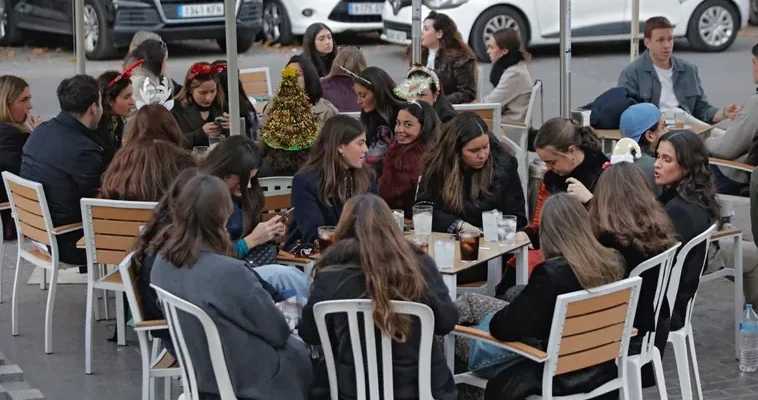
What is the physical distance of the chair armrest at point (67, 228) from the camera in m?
6.87

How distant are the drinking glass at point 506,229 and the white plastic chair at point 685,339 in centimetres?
84

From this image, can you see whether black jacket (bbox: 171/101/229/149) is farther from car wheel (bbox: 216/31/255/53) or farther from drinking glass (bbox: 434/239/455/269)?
car wheel (bbox: 216/31/255/53)

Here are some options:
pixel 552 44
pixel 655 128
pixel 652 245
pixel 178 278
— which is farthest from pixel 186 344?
pixel 552 44

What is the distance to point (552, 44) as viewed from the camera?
1731 cm

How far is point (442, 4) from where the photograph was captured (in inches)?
631

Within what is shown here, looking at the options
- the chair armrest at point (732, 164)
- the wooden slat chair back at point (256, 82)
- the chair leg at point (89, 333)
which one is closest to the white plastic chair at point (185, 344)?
the chair leg at point (89, 333)

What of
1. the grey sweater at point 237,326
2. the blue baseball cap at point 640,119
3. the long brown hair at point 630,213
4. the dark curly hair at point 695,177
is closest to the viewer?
the grey sweater at point 237,326

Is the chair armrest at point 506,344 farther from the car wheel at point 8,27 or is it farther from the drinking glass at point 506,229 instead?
the car wheel at point 8,27

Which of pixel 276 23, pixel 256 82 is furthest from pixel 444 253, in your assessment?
pixel 276 23

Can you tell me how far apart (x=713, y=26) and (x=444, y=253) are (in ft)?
40.2

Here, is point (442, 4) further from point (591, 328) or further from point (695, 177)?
point (591, 328)

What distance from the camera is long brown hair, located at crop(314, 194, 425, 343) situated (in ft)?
15.2

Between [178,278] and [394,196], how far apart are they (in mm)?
2542

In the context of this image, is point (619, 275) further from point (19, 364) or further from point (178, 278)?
point (19, 364)
